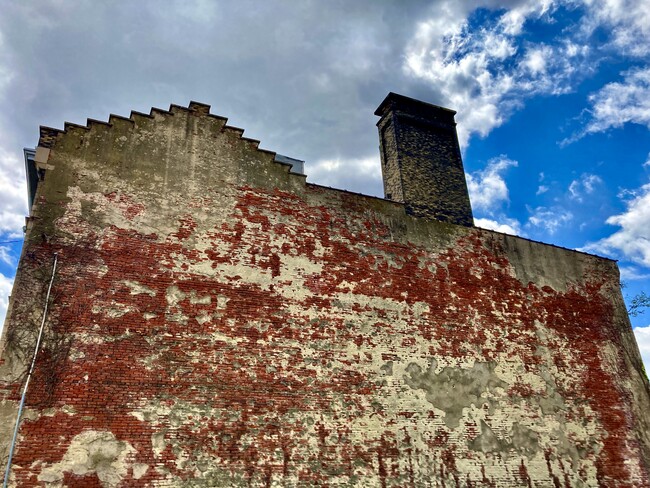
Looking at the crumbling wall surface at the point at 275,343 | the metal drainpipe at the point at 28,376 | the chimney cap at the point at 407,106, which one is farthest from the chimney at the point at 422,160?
the metal drainpipe at the point at 28,376

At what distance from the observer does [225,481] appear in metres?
8.10

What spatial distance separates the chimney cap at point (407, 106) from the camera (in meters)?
15.9

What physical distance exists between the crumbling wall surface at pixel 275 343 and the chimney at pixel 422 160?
5.66 ft

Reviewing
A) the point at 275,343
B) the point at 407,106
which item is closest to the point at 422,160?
the point at 407,106

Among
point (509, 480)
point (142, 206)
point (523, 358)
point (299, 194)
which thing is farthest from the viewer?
point (523, 358)

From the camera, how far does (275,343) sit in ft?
31.2

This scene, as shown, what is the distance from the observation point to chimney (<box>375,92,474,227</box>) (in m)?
14.5

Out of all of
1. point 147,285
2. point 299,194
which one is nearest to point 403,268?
point 299,194

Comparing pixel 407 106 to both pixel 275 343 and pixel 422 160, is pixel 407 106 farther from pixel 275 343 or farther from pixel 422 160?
pixel 275 343

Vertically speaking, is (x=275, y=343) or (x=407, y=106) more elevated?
(x=407, y=106)

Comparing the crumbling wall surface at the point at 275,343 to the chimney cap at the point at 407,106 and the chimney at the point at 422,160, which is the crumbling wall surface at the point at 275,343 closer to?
the chimney at the point at 422,160

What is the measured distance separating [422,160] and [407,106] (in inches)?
84.8

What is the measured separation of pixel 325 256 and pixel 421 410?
3.89 meters

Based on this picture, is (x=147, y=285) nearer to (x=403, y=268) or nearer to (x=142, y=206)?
(x=142, y=206)
